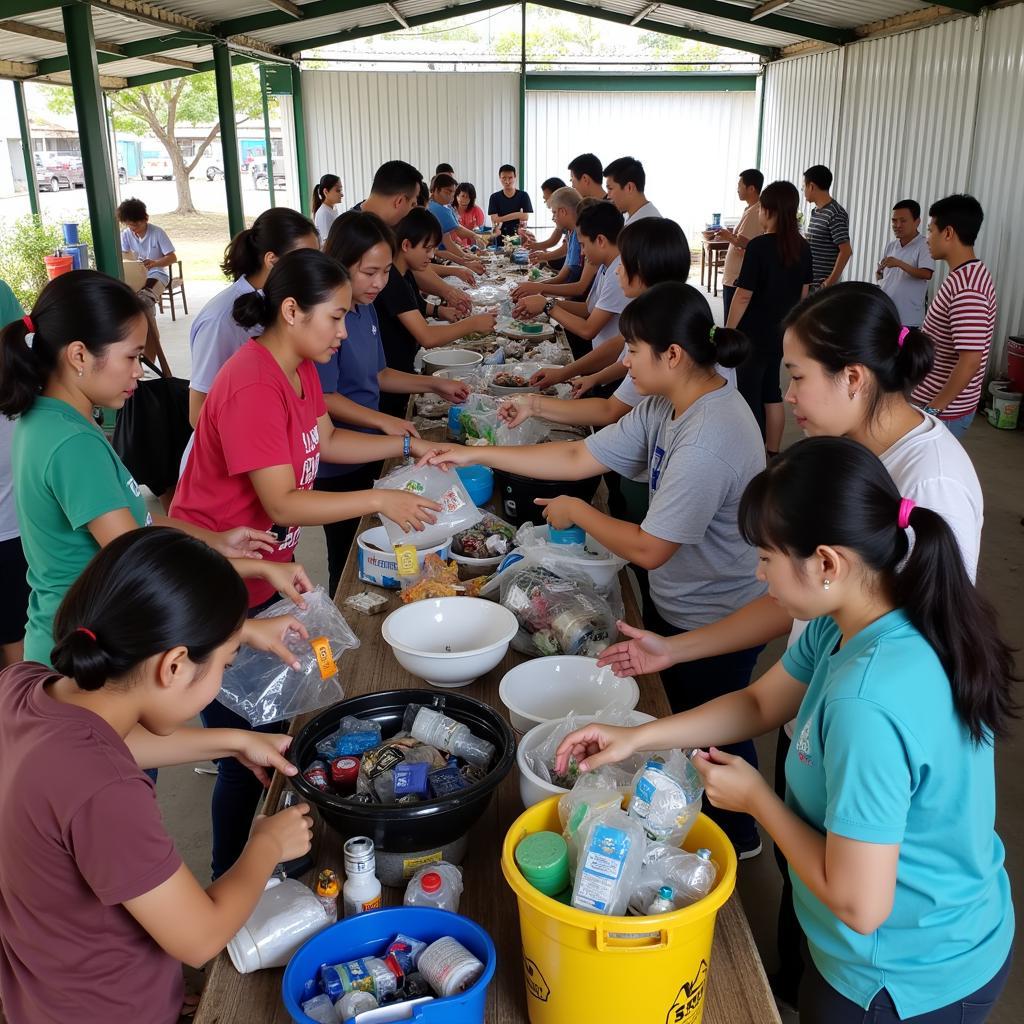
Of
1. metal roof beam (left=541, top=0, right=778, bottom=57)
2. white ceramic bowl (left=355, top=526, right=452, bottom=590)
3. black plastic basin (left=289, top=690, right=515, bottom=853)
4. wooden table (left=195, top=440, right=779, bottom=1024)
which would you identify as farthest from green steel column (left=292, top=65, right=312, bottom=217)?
wooden table (left=195, top=440, right=779, bottom=1024)

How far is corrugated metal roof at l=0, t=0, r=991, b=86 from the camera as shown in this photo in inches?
307

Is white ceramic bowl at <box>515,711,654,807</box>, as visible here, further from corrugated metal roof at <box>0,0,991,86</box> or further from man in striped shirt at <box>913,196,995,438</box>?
corrugated metal roof at <box>0,0,991,86</box>

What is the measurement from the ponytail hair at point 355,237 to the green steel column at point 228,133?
704cm

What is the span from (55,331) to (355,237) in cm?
111

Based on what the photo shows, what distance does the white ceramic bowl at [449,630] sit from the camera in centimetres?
169

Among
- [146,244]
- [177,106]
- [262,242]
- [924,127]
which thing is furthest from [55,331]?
[177,106]

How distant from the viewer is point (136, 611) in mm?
1045

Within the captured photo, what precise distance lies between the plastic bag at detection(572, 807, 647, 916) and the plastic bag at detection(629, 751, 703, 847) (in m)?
0.06

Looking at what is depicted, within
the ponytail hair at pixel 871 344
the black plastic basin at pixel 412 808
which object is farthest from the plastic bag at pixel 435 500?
the ponytail hair at pixel 871 344

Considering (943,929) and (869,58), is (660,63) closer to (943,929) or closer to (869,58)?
(869,58)

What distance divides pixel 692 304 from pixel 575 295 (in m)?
4.15

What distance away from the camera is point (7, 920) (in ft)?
3.58

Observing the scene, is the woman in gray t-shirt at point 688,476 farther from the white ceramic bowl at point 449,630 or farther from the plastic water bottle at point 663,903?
the plastic water bottle at point 663,903

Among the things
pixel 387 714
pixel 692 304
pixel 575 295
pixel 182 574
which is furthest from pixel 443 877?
pixel 575 295
